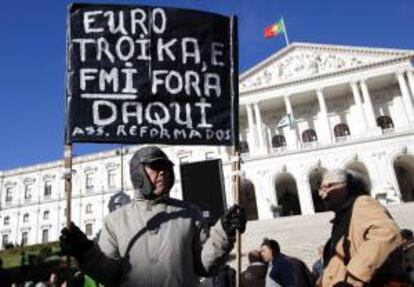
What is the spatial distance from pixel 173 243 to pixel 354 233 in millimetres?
1364

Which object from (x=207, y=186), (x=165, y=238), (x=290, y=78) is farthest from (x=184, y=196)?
(x=290, y=78)

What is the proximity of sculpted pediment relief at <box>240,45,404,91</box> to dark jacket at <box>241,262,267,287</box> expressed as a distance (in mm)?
40792

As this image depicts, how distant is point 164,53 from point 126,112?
73 centimetres

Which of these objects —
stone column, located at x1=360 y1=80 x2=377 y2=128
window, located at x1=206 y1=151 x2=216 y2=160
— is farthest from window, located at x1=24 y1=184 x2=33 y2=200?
stone column, located at x1=360 y1=80 x2=377 y2=128

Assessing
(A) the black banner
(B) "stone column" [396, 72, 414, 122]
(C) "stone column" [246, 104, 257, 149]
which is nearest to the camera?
(A) the black banner

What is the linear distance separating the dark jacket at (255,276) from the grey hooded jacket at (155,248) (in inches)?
141

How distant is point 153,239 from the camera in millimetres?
2869

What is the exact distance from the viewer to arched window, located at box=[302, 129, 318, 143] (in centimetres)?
4681

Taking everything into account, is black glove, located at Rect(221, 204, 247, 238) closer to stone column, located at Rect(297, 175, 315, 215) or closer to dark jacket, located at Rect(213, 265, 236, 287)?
dark jacket, located at Rect(213, 265, 236, 287)

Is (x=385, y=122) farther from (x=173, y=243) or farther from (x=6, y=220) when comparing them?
(x=6, y=220)

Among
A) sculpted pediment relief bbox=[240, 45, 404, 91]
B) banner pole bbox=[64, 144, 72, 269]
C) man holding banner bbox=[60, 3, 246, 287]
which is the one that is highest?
sculpted pediment relief bbox=[240, 45, 404, 91]

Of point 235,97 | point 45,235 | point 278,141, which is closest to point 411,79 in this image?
point 278,141

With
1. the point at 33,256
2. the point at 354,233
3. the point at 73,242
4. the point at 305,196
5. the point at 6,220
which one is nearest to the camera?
the point at 73,242

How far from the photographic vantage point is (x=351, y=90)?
148 ft
